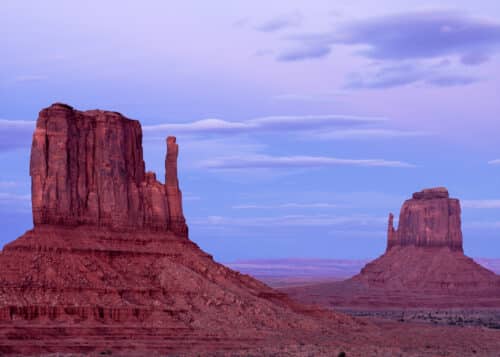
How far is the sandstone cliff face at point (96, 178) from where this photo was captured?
335 ft

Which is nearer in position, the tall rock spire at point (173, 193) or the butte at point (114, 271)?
the butte at point (114, 271)

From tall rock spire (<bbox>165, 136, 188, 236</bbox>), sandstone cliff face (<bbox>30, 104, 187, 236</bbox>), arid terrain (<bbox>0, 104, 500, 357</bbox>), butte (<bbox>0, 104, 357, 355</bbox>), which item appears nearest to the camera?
arid terrain (<bbox>0, 104, 500, 357</bbox>)

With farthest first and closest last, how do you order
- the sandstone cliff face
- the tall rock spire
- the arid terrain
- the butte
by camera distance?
1. the tall rock spire
2. the sandstone cliff face
3. the butte
4. the arid terrain

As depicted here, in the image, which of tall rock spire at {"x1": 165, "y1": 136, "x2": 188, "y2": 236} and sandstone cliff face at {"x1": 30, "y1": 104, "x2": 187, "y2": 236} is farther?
tall rock spire at {"x1": 165, "y1": 136, "x2": 188, "y2": 236}

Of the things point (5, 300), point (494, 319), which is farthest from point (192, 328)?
point (494, 319)

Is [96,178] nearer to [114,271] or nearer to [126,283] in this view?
[114,271]

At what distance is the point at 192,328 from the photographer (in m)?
95.6

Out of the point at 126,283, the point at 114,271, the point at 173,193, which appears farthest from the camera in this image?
the point at 173,193

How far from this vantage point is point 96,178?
346ft

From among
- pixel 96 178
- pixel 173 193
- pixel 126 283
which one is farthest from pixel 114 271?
pixel 173 193

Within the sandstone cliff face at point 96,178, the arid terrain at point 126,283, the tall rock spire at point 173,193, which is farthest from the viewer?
the tall rock spire at point 173,193

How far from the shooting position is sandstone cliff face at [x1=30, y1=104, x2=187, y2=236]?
102 metres

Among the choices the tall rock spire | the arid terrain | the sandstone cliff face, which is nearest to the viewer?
the arid terrain

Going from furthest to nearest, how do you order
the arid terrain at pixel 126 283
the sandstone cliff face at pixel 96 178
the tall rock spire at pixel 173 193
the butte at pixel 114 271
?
the tall rock spire at pixel 173 193, the sandstone cliff face at pixel 96 178, the butte at pixel 114 271, the arid terrain at pixel 126 283
